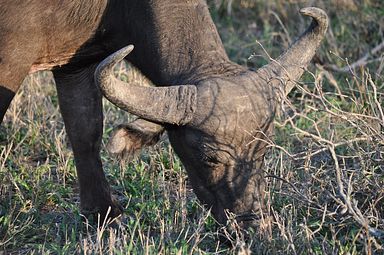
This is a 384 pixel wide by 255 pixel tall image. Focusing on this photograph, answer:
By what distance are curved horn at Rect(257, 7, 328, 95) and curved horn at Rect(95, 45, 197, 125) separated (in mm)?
502

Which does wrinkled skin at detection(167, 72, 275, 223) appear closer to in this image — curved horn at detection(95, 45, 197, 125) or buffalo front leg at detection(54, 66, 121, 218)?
curved horn at detection(95, 45, 197, 125)

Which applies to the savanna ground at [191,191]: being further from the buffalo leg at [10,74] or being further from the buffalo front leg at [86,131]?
the buffalo leg at [10,74]

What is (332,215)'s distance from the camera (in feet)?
17.7

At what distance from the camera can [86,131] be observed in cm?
660

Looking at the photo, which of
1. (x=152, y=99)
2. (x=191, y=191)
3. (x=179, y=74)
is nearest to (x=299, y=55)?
(x=179, y=74)

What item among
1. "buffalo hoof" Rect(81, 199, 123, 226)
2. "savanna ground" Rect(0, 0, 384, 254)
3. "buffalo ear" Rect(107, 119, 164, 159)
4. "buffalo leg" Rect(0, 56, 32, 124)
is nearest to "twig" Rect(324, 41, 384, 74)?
"savanna ground" Rect(0, 0, 384, 254)

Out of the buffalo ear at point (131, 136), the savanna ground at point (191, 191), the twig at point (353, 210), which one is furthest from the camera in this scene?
the buffalo ear at point (131, 136)

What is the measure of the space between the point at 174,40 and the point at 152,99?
2.20 feet

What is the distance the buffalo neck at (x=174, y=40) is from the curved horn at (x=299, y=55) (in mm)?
228

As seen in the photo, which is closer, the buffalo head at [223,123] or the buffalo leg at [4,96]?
the buffalo head at [223,123]

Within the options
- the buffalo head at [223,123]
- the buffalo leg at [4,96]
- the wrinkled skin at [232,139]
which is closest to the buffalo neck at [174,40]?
the buffalo head at [223,123]

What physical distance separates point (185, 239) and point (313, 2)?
17.0ft

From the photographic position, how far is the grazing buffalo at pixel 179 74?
5.27m

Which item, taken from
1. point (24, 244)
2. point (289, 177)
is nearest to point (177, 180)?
point (289, 177)
